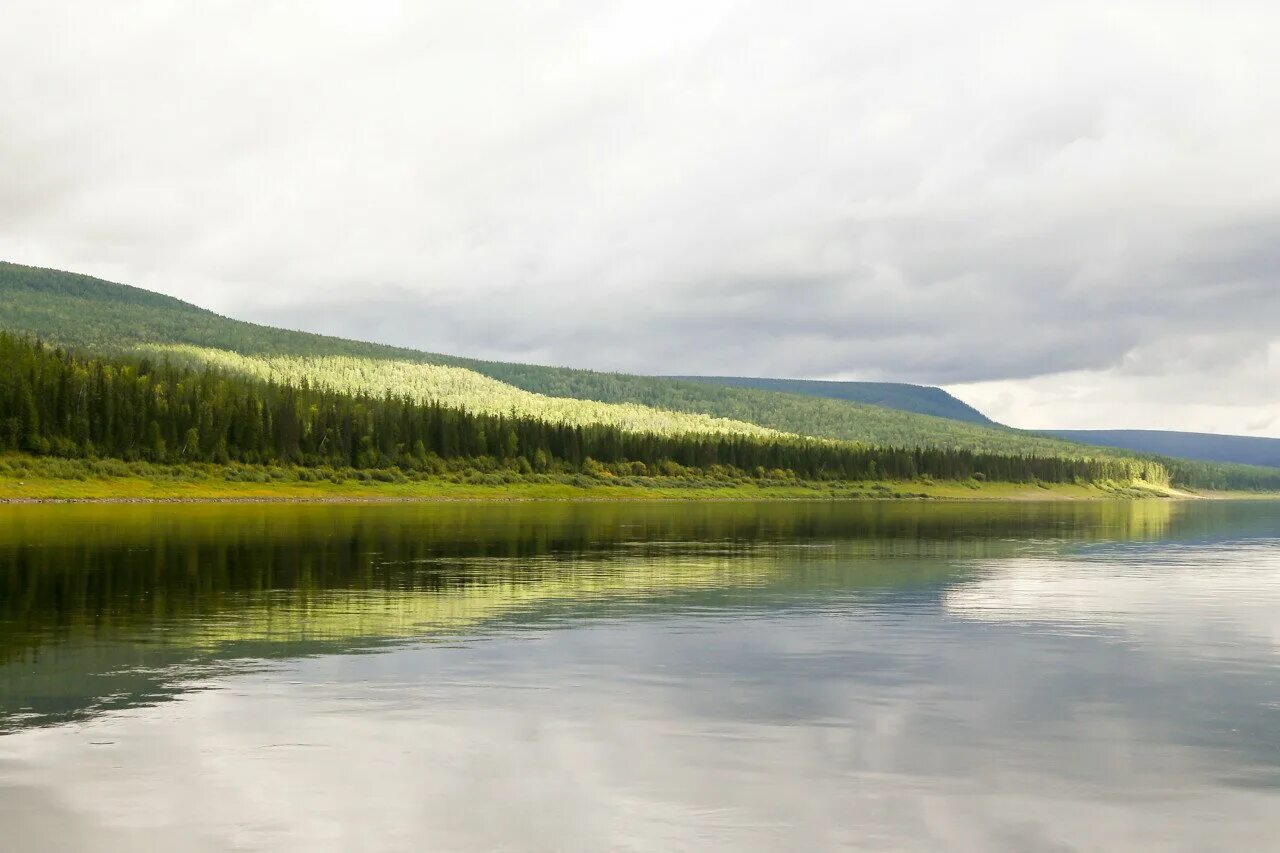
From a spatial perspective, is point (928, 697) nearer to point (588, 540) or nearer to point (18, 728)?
point (18, 728)

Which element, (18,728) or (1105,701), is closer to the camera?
(18,728)

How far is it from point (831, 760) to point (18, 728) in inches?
504

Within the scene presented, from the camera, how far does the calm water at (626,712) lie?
16.3 metres

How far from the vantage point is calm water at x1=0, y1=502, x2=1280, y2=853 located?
641 inches

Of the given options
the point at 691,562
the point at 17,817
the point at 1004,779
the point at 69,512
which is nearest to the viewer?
the point at 17,817

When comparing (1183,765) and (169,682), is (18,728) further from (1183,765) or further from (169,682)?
(1183,765)

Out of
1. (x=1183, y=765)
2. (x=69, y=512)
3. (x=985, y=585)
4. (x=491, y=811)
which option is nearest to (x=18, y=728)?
→ (x=491, y=811)

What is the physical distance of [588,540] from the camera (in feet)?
260

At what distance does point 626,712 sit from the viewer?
76.1 feet

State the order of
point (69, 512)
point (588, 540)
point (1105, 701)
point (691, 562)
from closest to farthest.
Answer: point (1105, 701) → point (691, 562) → point (588, 540) → point (69, 512)

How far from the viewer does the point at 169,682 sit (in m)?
25.5

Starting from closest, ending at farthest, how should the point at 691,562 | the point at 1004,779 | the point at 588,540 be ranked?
the point at 1004,779 → the point at 691,562 → the point at 588,540

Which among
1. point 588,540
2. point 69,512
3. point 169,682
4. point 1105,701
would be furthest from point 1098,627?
point 69,512

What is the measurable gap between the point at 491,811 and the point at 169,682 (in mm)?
11476
